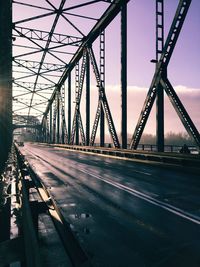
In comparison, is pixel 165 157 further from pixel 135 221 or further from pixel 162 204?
pixel 135 221

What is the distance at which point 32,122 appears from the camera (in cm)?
11206

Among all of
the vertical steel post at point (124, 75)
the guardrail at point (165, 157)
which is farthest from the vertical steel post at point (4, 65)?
the vertical steel post at point (124, 75)

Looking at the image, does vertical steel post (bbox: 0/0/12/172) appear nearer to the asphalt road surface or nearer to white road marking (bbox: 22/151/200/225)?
the asphalt road surface

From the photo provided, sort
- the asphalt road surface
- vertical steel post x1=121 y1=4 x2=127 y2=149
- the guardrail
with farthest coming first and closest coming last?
vertical steel post x1=121 y1=4 x2=127 y2=149 → the guardrail → the asphalt road surface

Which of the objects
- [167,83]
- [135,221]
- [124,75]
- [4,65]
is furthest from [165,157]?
[4,65]

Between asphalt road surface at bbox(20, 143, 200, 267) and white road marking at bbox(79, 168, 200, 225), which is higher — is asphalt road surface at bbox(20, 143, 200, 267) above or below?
below

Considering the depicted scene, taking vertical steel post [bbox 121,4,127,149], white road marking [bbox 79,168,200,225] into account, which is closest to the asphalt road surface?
white road marking [bbox 79,168,200,225]

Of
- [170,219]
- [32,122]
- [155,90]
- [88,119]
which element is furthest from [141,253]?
[32,122]

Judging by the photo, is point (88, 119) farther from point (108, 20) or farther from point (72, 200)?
point (72, 200)

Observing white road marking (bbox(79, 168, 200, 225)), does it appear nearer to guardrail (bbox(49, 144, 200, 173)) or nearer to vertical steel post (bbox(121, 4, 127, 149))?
guardrail (bbox(49, 144, 200, 173))

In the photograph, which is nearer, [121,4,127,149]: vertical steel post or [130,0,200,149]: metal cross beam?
[130,0,200,149]: metal cross beam

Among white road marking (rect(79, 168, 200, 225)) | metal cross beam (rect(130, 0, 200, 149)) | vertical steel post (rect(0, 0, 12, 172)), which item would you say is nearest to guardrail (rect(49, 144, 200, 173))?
metal cross beam (rect(130, 0, 200, 149))

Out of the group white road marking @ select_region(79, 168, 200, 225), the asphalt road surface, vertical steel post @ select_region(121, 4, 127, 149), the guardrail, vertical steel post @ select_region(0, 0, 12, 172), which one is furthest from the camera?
vertical steel post @ select_region(121, 4, 127, 149)

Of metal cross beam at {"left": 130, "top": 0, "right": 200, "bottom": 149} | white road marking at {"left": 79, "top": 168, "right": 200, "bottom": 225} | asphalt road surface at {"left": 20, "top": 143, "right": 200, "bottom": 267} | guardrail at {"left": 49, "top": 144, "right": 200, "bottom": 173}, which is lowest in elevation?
asphalt road surface at {"left": 20, "top": 143, "right": 200, "bottom": 267}
